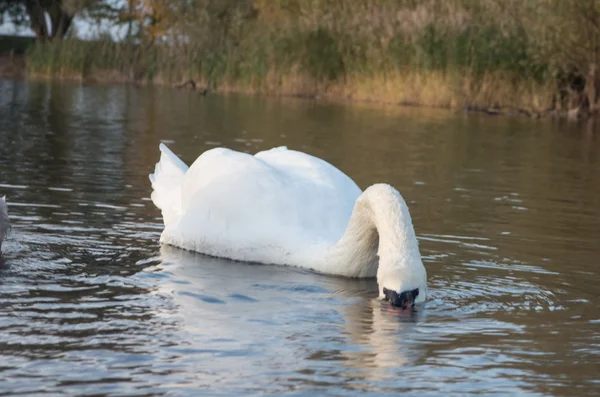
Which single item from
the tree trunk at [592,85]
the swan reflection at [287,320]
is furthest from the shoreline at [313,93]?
the swan reflection at [287,320]

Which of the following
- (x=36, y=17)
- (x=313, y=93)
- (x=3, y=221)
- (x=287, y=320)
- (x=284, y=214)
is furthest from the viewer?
(x=36, y=17)

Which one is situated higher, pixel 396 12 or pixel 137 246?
pixel 396 12

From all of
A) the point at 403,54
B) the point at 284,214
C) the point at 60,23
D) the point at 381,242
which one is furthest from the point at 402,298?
the point at 60,23

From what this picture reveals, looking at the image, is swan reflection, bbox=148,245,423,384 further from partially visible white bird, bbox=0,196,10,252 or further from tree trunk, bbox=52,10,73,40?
tree trunk, bbox=52,10,73,40


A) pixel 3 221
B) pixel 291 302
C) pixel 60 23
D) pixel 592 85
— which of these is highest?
pixel 60 23

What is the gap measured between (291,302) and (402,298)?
71 centimetres

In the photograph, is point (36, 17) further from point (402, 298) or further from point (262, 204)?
point (402, 298)

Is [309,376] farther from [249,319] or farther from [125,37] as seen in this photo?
[125,37]

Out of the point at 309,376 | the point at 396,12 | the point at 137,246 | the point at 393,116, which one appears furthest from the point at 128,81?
the point at 309,376

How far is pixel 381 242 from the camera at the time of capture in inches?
251

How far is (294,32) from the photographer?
104 ft

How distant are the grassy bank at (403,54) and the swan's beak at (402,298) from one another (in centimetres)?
2022

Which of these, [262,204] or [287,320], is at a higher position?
[262,204]

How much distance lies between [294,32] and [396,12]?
127 inches
